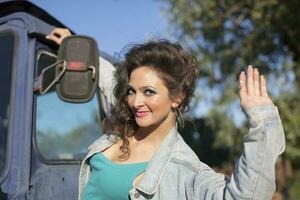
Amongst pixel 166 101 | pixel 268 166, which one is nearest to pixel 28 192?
pixel 166 101

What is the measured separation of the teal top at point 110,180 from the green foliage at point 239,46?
8467 mm

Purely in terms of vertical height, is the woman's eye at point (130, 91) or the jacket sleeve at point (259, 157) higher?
the woman's eye at point (130, 91)

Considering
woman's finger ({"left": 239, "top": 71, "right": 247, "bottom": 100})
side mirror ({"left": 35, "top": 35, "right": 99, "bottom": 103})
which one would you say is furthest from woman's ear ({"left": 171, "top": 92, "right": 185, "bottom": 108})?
side mirror ({"left": 35, "top": 35, "right": 99, "bottom": 103})

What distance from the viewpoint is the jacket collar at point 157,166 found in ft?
7.09

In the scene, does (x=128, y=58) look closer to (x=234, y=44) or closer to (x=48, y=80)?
(x=48, y=80)

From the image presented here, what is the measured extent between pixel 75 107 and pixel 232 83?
8.01 m

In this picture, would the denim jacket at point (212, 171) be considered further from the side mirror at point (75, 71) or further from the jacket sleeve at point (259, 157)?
the side mirror at point (75, 71)

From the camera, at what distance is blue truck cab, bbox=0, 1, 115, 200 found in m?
2.77

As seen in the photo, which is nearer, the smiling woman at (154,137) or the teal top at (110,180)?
the smiling woman at (154,137)

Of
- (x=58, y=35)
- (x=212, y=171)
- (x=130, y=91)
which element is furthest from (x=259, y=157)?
(x=58, y=35)

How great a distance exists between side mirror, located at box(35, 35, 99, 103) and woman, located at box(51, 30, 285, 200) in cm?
34

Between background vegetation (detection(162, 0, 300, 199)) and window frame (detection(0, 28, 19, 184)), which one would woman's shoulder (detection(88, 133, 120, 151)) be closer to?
window frame (detection(0, 28, 19, 184))

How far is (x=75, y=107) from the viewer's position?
145 inches

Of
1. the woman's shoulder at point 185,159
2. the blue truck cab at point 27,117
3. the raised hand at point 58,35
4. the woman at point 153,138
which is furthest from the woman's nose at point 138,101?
the raised hand at point 58,35
